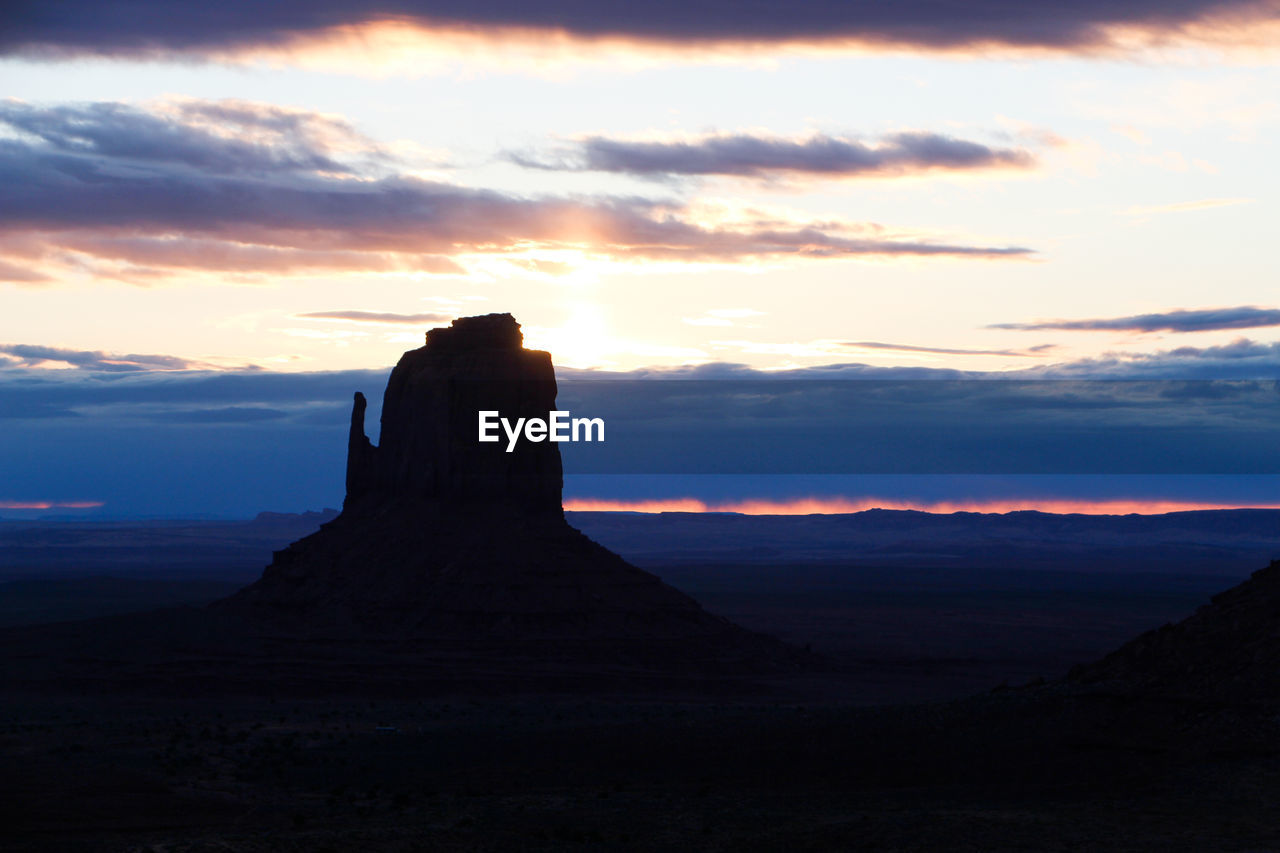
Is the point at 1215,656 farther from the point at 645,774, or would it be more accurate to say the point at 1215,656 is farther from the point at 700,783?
the point at 645,774

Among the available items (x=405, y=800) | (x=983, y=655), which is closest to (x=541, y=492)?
(x=983, y=655)

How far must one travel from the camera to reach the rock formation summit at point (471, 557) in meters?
74.6

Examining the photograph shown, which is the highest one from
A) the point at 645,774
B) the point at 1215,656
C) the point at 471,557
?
the point at 471,557

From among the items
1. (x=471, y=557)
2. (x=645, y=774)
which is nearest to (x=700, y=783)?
(x=645, y=774)

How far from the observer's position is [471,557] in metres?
76.8

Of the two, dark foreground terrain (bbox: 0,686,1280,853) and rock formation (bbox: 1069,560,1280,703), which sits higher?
rock formation (bbox: 1069,560,1280,703)

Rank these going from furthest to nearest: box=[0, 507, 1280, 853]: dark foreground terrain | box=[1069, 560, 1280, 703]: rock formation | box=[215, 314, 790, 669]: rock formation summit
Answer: box=[215, 314, 790, 669]: rock formation summit < box=[1069, 560, 1280, 703]: rock formation < box=[0, 507, 1280, 853]: dark foreground terrain

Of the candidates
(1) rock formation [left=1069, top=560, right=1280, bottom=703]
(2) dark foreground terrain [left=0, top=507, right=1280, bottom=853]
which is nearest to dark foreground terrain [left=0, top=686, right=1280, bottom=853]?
(2) dark foreground terrain [left=0, top=507, right=1280, bottom=853]

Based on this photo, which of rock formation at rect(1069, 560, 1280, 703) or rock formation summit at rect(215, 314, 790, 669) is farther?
rock formation summit at rect(215, 314, 790, 669)

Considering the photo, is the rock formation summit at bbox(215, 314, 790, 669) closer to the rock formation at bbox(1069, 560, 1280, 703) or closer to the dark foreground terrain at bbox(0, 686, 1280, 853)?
the dark foreground terrain at bbox(0, 686, 1280, 853)

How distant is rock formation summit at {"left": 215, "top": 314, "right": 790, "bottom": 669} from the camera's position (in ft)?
245

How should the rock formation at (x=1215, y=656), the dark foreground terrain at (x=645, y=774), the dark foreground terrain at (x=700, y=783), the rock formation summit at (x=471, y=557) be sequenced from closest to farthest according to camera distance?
the dark foreground terrain at (x=700, y=783) → the dark foreground terrain at (x=645, y=774) → the rock formation at (x=1215, y=656) → the rock formation summit at (x=471, y=557)

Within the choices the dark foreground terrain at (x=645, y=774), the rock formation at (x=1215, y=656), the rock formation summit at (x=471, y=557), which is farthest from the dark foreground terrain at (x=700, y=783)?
the rock formation summit at (x=471, y=557)

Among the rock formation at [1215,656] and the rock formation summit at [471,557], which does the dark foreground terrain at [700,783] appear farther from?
the rock formation summit at [471,557]
